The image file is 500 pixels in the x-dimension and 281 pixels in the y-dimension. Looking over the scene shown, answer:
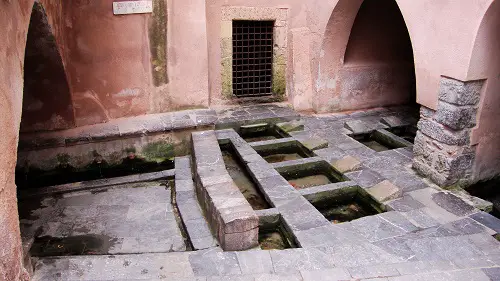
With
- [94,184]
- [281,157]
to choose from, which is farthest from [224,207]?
[94,184]

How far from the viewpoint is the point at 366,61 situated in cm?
804

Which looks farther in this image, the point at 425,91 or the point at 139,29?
the point at 139,29

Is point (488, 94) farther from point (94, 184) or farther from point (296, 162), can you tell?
point (94, 184)

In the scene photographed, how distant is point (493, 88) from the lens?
5.07m

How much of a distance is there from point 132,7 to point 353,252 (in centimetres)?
481

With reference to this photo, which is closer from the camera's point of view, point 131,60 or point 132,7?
point 132,7

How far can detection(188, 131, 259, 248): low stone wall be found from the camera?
13.5 ft

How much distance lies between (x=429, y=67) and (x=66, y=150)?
5.27m

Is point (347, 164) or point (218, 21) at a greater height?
point (218, 21)

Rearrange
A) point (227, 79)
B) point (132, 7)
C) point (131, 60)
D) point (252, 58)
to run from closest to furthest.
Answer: point (132, 7)
point (131, 60)
point (227, 79)
point (252, 58)

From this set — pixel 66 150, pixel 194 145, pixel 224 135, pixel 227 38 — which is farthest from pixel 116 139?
pixel 227 38

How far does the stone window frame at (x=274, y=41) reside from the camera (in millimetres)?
7535

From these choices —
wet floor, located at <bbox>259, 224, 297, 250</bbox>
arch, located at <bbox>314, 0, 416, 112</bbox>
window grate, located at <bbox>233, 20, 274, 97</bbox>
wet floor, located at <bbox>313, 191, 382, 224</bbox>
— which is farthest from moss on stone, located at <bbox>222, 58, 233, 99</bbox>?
wet floor, located at <bbox>259, 224, 297, 250</bbox>

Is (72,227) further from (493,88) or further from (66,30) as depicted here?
(493,88)
